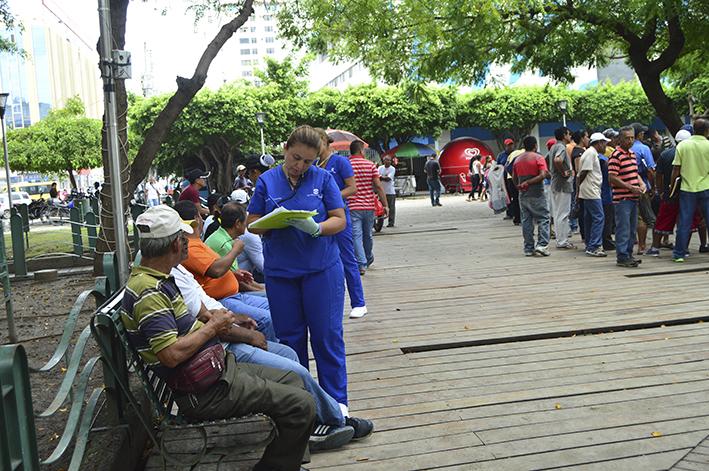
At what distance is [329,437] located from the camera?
417 centimetres

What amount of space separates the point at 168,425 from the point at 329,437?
0.93 m

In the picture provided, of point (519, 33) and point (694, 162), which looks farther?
point (519, 33)

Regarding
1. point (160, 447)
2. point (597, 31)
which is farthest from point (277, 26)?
point (160, 447)

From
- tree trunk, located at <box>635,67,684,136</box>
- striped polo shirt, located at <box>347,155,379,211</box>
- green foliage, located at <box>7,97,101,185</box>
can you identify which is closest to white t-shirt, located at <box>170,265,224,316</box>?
striped polo shirt, located at <box>347,155,379,211</box>

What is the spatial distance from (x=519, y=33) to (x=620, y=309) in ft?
34.5

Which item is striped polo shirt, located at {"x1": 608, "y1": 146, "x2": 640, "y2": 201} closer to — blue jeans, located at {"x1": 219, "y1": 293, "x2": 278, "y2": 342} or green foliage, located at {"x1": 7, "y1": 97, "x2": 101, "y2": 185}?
blue jeans, located at {"x1": 219, "y1": 293, "x2": 278, "y2": 342}

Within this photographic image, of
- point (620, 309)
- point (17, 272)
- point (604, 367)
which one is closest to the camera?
point (604, 367)

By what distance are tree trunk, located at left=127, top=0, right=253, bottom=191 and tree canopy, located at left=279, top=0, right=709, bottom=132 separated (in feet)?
14.4

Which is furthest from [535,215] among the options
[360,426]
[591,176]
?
[360,426]

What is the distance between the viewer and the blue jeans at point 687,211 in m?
9.89

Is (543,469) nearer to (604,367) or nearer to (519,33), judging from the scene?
(604,367)

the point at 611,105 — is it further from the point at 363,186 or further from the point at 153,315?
the point at 153,315

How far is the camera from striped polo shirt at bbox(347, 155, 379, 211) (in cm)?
1014

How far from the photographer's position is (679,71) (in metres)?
19.0
